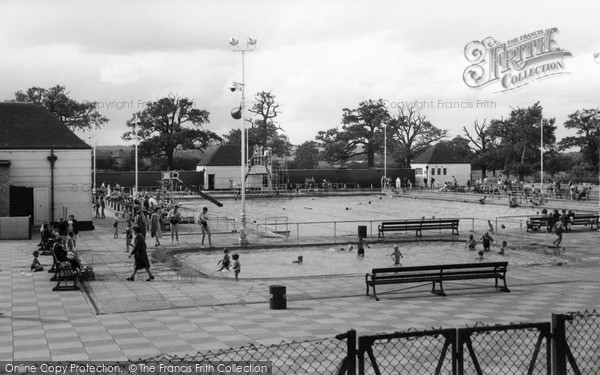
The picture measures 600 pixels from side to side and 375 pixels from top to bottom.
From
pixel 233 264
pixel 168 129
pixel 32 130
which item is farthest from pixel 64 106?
pixel 233 264

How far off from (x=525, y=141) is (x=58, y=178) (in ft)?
223

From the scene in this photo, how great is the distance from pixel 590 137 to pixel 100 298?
3443 inches

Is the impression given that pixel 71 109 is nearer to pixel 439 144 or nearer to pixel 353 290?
pixel 439 144

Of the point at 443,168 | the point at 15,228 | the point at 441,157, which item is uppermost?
the point at 441,157

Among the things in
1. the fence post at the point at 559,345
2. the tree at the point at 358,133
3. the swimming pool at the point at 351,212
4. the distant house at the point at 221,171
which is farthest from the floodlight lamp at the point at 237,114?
the tree at the point at 358,133

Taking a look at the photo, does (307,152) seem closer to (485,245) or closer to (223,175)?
(223,175)

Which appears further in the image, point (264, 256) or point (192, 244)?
point (192, 244)

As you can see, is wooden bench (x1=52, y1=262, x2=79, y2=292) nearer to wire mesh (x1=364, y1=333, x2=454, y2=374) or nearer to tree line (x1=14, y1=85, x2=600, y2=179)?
wire mesh (x1=364, y1=333, x2=454, y2=374)

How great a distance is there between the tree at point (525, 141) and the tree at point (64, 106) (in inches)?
2043

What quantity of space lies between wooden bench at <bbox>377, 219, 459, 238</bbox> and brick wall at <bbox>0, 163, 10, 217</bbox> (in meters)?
18.5

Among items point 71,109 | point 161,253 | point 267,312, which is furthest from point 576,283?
point 71,109

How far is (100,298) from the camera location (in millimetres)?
19234

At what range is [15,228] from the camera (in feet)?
113

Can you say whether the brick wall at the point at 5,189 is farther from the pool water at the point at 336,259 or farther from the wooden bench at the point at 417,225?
the wooden bench at the point at 417,225
